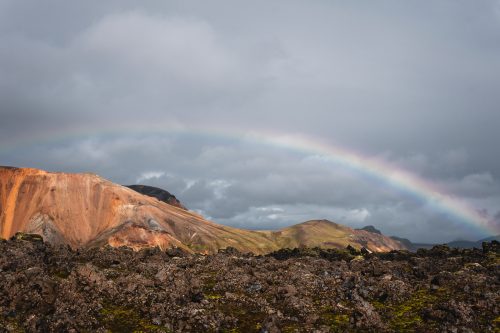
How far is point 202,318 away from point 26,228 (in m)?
166

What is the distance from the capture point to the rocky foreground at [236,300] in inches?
835

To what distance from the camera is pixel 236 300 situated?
25109mm

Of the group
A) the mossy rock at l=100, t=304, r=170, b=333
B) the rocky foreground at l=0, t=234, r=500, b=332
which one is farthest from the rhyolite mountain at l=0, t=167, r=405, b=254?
the mossy rock at l=100, t=304, r=170, b=333

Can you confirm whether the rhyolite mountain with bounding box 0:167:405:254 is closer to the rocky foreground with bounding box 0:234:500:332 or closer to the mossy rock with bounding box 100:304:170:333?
the rocky foreground with bounding box 0:234:500:332

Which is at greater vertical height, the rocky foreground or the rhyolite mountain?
the rhyolite mountain

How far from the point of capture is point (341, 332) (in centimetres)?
2070

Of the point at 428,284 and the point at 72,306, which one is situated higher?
the point at 428,284

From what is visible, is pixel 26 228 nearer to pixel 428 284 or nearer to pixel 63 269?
pixel 63 269

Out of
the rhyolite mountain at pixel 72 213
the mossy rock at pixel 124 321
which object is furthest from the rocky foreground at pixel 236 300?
the rhyolite mountain at pixel 72 213

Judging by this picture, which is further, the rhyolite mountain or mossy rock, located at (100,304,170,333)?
the rhyolite mountain

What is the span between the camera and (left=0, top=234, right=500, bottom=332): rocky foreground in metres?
21.2

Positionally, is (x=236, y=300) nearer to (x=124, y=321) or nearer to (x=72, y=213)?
(x=124, y=321)

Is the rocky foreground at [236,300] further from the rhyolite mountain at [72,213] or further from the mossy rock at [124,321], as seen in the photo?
the rhyolite mountain at [72,213]

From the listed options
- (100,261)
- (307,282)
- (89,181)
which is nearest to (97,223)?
(89,181)
